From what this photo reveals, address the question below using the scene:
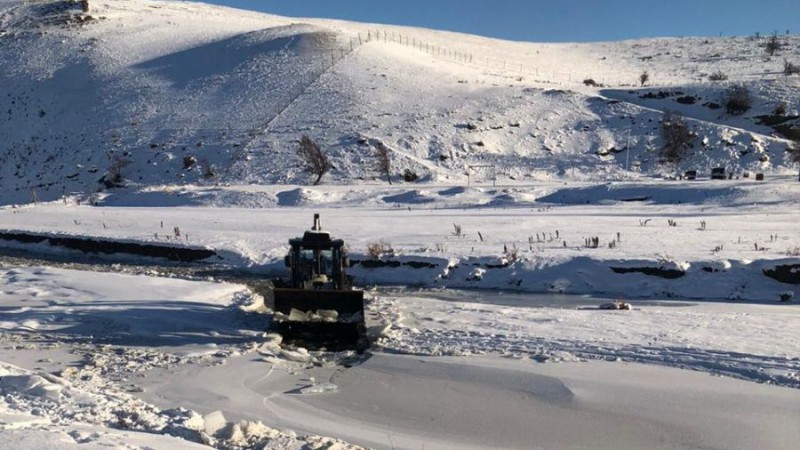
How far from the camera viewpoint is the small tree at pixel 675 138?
54250mm

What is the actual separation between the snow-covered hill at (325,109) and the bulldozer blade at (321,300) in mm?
36537

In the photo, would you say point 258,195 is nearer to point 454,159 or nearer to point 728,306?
point 454,159

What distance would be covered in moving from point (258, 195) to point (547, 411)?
34599mm

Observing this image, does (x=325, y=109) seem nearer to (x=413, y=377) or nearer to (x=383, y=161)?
(x=383, y=161)

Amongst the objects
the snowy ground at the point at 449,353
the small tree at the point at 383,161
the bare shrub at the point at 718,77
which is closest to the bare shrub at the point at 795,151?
the bare shrub at the point at 718,77

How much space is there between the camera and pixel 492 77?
75.2 m

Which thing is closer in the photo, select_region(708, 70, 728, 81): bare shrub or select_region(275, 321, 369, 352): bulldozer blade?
select_region(275, 321, 369, 352): bulldozer blade

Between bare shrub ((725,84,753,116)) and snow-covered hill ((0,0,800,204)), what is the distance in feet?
2.18

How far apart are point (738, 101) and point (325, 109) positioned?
109 ft

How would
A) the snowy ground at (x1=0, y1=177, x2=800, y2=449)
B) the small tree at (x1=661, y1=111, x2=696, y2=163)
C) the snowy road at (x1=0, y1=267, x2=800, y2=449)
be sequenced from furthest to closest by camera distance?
the small tree at (x1=661, y1=111, x2=696, y2=163) < the snowy ground at (x1=0, y1=177, x2=800, y2=449) < the snowy road at (x1=0, y1=267, x2=800, y2=449)

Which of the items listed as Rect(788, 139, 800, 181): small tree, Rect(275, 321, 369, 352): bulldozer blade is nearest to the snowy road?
Rect(275, 321, 369, 352): bulldozer blade

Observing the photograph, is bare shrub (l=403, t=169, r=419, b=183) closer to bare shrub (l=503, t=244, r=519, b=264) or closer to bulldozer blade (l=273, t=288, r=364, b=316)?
bare shrub (l=503, t=244, r=519, b=264)

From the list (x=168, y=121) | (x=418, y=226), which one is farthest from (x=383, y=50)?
(x=418, y=226)

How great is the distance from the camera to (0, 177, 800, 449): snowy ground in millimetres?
8484
